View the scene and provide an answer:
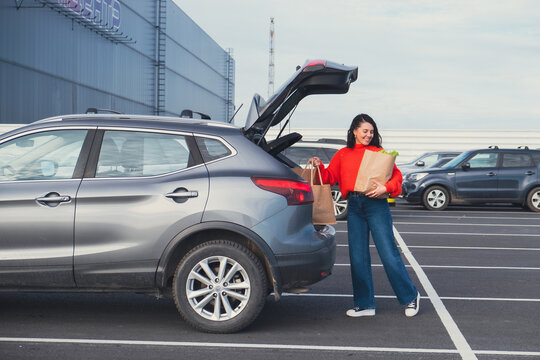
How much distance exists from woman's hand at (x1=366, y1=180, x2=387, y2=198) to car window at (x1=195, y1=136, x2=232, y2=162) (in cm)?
128

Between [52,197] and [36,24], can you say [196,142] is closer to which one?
[52,197]

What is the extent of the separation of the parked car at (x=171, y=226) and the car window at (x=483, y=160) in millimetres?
14846

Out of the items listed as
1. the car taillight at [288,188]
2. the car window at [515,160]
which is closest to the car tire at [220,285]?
the car taillight at [288,188]

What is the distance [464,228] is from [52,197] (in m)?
10.9

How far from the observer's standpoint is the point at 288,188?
5.95 meters

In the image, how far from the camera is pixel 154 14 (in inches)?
1843

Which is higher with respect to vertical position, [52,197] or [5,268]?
[52,197]

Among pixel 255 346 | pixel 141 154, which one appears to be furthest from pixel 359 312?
pixel 141 154

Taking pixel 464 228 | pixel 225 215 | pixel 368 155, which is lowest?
pixel 464 228

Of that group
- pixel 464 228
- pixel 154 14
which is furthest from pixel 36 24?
pixel 464 228

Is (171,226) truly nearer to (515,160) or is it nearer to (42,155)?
(42,155)

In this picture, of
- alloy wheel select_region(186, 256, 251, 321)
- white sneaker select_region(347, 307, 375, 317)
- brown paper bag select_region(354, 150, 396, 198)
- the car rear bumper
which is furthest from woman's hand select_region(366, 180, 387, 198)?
alloy wheel select_region(186, 256, 251, 321)

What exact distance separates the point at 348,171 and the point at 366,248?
0.68 m

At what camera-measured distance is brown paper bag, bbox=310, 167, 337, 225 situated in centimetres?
625
